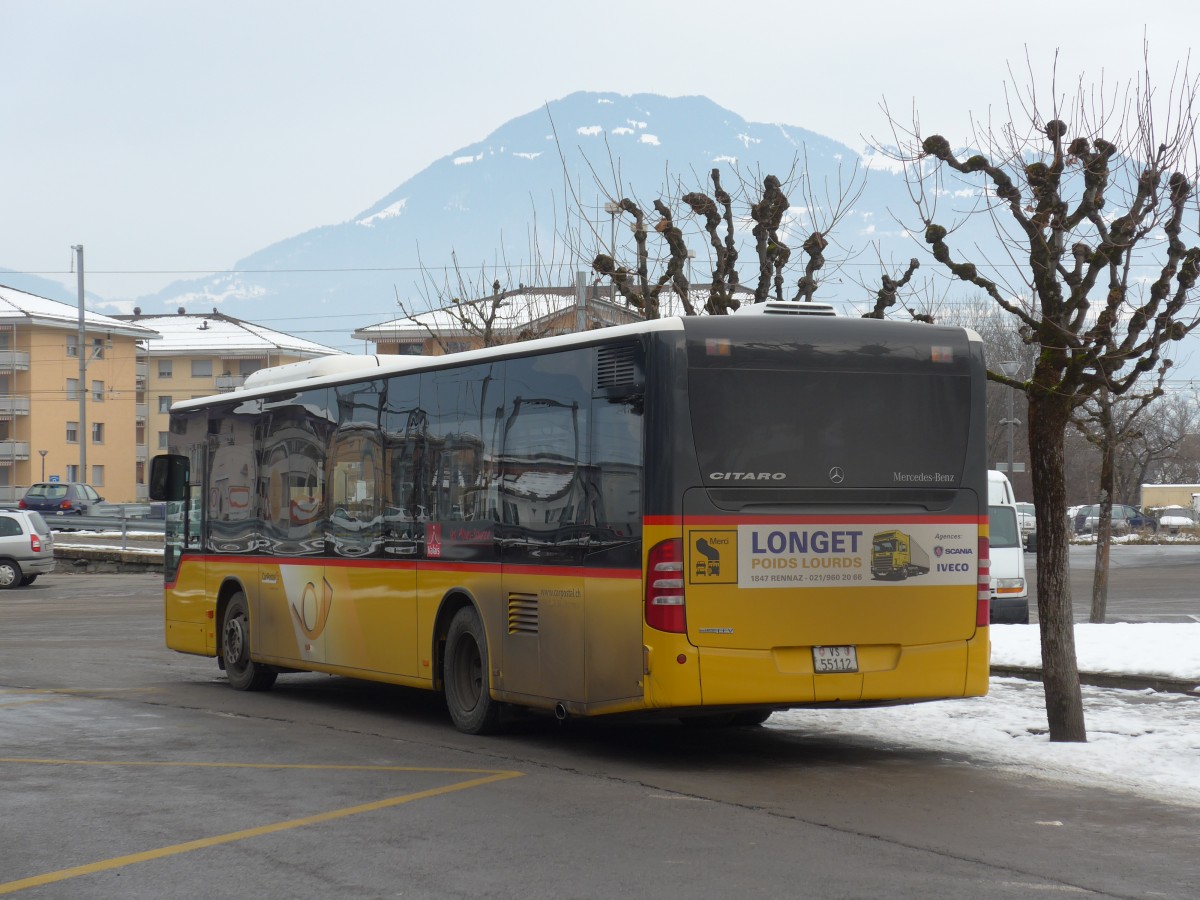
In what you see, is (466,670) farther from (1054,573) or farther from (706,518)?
(1054,573)

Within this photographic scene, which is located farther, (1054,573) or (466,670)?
(466,670)

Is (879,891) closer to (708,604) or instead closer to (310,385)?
(708,604)

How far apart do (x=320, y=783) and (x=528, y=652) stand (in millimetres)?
2063

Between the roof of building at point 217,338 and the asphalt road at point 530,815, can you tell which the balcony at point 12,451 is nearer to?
the roof of building at point 217,338

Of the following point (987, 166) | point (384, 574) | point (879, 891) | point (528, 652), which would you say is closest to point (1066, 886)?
point (879, 891)

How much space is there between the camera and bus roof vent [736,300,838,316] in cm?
1138

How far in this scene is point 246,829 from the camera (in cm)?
855

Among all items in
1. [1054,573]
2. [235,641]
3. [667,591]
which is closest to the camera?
[667,591]

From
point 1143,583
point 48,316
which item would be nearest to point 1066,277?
point 1143,583

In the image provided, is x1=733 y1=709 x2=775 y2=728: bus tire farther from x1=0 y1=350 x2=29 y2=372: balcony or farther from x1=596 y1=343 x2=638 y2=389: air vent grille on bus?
x1=0 y1=350 x2=29 y2=372: balcony

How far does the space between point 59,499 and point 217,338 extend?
50.1 meters

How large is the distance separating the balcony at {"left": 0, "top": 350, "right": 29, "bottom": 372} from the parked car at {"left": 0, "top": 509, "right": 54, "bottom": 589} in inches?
2411

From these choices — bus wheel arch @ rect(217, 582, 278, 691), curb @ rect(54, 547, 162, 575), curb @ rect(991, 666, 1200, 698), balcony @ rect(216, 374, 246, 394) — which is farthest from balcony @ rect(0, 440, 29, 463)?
curb @ rect(991, 666, 1200, 698)

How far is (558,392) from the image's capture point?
38.0ft
